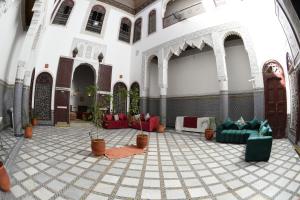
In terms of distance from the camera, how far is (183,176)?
335 cm

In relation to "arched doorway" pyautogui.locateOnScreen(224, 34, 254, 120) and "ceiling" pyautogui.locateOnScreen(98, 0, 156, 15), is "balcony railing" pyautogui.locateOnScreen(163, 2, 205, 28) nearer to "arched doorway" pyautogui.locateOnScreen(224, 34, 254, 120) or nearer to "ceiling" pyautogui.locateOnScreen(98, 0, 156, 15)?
"ceiling" pyautogui.locateOnScreen(98, 0, 156, 15)

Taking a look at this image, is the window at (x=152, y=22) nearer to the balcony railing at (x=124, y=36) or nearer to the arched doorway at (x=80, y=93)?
the balcony railing at (x=124, y=36)

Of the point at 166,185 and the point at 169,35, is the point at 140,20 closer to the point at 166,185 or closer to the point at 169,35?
the point at 169,35

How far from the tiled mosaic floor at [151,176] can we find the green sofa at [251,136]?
25 centimetres

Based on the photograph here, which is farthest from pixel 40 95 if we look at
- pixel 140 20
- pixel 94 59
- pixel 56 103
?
pixel 140 20

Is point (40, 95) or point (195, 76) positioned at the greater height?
point (195, 76)

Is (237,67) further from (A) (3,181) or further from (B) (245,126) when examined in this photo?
(A) (3,181)

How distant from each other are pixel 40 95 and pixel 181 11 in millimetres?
8959

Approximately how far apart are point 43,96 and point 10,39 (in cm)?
402

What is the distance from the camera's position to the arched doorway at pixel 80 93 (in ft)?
45.1

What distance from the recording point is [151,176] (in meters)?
3.31

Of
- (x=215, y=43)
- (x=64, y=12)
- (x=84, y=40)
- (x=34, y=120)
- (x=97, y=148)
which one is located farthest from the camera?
(x=84, y=40)

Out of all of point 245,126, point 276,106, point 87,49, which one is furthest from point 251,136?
point 87,49

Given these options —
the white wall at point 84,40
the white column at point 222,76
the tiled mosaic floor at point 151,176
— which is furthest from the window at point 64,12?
the white column at point 222,76
